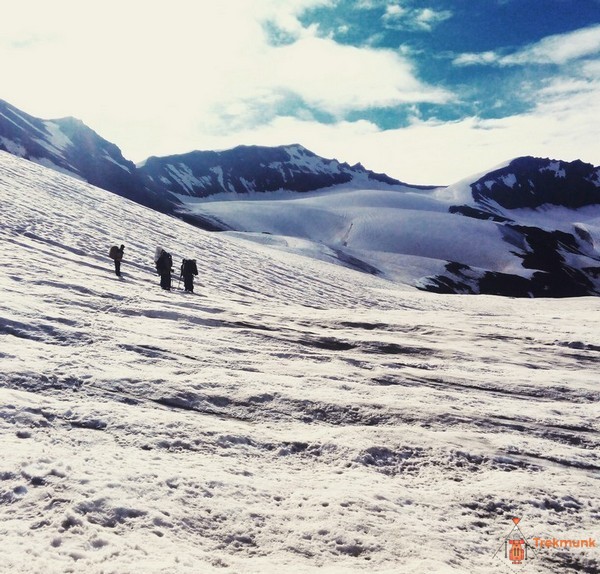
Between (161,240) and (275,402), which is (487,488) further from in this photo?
(161,240)

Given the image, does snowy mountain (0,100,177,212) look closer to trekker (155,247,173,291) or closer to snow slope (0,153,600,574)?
trekker (155,247,173,291)

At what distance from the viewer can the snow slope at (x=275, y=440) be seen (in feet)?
12.6

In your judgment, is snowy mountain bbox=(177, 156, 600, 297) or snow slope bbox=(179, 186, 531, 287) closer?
snowy mountain bbox=(177, 156, 600, 297)

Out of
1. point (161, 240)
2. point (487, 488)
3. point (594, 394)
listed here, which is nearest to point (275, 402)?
point (487, 488)

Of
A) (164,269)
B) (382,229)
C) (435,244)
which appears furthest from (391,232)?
(164,269)

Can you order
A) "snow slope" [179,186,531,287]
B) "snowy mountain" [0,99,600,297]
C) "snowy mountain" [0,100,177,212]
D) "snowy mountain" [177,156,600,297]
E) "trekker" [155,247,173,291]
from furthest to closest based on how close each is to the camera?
1. "snowy mountain" [0,100,177,212]
2. "snow slope" [179,186,531,287]
3. "snowy mountain" [0,99,600,297]
4. "snowy mountain" [177,156,600,297]
5. "trekker" [155,247,173,291]

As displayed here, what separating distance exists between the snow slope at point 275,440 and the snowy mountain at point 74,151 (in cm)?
9711

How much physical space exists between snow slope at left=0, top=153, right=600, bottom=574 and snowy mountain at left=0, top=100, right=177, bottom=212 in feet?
319

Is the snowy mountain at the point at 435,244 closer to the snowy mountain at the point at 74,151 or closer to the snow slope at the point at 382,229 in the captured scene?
the snow slope at the point at 382,229

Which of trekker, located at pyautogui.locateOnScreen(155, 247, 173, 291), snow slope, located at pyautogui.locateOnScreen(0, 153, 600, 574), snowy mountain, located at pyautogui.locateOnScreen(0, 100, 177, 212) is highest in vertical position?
snowy mountain, located at pyautogui.locateOnScreen(0, 100, 177, 212)

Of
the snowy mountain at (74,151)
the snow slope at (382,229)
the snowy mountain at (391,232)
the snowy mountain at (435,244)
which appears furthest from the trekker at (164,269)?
the snowy mountain at (74,151)

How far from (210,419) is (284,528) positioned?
6.80ft

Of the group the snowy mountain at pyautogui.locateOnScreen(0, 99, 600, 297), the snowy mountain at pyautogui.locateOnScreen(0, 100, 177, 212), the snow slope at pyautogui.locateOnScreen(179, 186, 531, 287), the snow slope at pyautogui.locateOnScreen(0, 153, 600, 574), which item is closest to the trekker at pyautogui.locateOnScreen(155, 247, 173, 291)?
the snow slope at pyautogui.locateOnScreen(0, 153, 600, 574)

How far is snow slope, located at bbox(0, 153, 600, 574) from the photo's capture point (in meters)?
3.84
